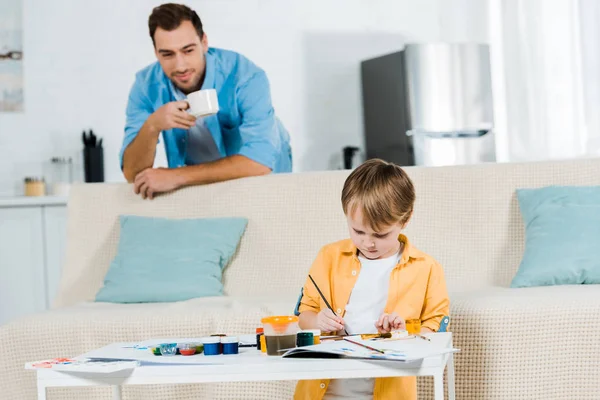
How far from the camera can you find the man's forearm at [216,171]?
3.36 m

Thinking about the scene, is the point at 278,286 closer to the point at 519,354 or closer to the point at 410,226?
the point at 410,226

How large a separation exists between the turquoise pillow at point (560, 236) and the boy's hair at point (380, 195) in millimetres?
1086

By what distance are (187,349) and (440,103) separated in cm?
407

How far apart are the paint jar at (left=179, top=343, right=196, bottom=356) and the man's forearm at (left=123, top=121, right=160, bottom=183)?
1.83 meters

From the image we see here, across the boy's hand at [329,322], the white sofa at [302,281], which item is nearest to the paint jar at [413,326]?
the boy's hand at [329,322]

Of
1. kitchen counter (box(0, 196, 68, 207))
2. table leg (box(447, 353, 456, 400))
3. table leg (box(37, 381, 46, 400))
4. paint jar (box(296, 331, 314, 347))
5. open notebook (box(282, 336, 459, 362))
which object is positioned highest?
kitchen counter (box(0, 196, 68, 207))

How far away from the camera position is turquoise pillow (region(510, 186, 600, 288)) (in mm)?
2859

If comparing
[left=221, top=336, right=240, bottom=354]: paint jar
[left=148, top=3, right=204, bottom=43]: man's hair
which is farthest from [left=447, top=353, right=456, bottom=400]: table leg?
[left=148, top=3, right=204, bottom=43]: man's hair

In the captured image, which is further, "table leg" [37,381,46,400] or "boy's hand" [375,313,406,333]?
"boy's hand" [375,313,406,333]

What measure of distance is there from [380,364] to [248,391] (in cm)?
114

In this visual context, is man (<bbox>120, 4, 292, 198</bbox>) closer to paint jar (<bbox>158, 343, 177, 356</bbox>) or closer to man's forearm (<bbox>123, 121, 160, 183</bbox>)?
man's forearm (<bbox>123, 121, 160, 183</bbox>)

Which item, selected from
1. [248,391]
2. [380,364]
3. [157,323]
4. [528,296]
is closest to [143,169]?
[157,323]

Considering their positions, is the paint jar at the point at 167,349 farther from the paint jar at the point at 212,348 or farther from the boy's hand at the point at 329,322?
the boy's hand at the point at 329,322

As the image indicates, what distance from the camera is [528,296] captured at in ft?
8.52
